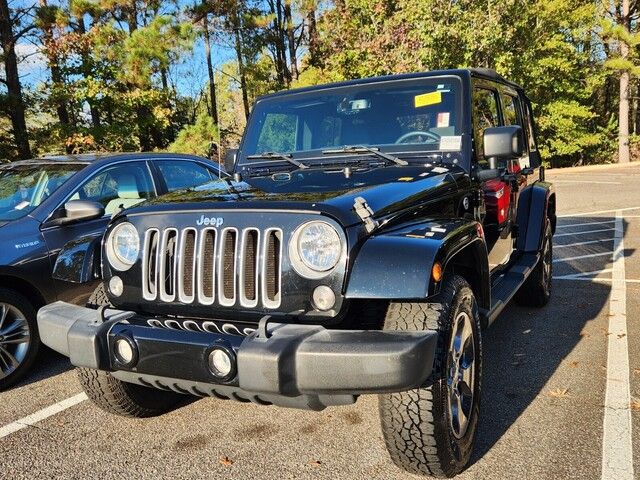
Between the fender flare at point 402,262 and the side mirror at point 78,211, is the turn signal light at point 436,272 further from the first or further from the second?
the side mirror at point 78,211

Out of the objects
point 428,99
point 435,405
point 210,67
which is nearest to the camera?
point 435,405

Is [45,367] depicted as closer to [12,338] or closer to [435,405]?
[12,338]

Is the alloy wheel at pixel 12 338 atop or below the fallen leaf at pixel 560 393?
atop

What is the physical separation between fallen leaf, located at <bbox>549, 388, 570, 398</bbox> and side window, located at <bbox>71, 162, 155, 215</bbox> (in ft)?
11.5

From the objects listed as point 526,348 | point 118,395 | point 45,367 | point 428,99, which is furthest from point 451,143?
point 45,367

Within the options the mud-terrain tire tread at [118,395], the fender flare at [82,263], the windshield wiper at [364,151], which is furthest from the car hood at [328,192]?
the mud-terrain tire tread at [118,395]

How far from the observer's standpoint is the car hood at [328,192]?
8.64 feet

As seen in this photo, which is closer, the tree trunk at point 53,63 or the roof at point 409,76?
the roof at point 409,76

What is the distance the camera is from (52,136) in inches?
631

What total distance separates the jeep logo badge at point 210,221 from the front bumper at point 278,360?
50cm

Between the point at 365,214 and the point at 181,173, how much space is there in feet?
11.6

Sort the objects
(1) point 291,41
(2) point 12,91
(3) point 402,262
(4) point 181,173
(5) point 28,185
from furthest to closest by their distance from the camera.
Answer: (1) point 291,41
(2) point 12,91
(4) point 181,173
(5) point 28,185
(3) point 402,262

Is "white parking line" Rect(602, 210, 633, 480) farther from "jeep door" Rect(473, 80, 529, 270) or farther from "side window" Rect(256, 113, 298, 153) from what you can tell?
"side window" Rect(256, 113, 298, 153)

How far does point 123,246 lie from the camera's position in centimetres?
293
